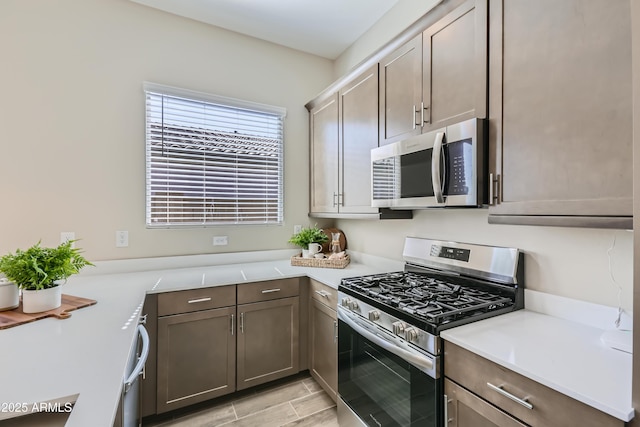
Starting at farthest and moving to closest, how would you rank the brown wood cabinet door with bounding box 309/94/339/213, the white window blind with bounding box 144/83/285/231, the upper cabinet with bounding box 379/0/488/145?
the brown wood cabinet door with bounding box 309/94/339/213 → the white window blind with bounding box 144/83/285/231 → the upper cabinet with bounding box 379/0/488/145

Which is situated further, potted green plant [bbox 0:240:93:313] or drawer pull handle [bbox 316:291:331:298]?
drawer pull handle [bbox 316:291:331:298]

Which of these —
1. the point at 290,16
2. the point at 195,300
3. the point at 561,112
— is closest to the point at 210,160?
the point at 195,300

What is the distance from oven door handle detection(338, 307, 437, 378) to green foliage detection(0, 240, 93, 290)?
151 centimetres

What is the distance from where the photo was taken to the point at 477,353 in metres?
1.07

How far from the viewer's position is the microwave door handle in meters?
1.51

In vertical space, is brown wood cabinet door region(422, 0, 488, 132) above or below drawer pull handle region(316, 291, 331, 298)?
above

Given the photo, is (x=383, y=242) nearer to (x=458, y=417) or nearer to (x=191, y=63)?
(x=458, y=417)

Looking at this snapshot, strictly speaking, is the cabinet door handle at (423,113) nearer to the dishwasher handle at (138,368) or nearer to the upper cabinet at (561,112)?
the upper cabinet at (561,112)

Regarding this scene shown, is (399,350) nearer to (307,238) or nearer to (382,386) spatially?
(382,386)

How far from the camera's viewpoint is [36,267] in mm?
1378

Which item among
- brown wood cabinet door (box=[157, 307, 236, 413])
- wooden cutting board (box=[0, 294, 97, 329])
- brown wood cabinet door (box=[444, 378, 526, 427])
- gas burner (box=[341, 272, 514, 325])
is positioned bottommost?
brown wood cabinet door (box=[157, 307, 236, 413])

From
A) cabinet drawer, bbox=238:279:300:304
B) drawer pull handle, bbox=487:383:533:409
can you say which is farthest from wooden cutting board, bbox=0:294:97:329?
drawer pull handle, bbox=487:383:533:409

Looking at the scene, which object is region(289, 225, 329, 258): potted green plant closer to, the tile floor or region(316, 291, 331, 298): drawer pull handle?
region(316, 291, 331, 298): drawer pull handle

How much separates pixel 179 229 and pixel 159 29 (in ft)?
5.30
